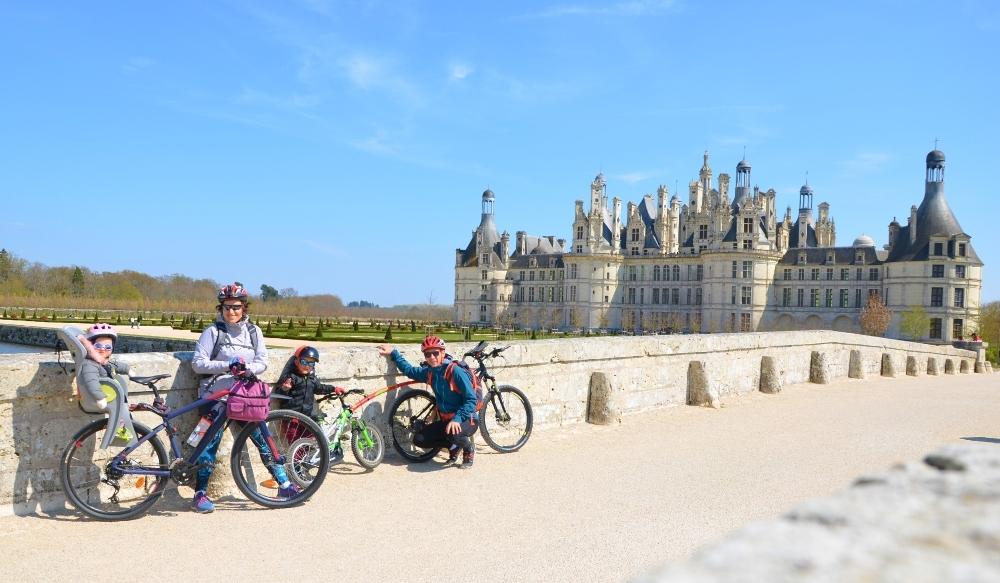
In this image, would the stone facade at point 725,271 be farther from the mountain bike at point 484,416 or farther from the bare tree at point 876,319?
the mountain bike at point 484,416

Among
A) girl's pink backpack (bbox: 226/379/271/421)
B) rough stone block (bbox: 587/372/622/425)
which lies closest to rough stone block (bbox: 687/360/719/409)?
rough stone block (bbox: 587/372/622/425)

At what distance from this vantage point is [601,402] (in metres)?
8.45

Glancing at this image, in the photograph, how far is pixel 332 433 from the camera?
561 cm

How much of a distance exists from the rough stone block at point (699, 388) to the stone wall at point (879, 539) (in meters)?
9.11

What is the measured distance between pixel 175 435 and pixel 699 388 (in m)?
7.28

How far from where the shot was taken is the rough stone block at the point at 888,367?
17.0 m

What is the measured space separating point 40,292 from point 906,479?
93.2 m

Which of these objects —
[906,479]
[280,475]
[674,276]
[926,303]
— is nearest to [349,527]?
[280,475]

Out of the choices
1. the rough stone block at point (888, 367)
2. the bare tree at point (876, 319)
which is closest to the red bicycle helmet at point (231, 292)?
the rough stone block at point (888, 367)

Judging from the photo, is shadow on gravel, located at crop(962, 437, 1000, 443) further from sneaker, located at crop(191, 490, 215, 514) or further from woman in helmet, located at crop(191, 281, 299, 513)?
sneaker, located at crop(191, 490, 215, 514)

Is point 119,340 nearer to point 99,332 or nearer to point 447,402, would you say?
point 447,402

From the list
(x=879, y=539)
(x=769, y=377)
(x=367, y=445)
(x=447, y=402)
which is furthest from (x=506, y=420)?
(x=769, y=377)

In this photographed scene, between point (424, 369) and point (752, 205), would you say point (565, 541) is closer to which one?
point (424, 369)

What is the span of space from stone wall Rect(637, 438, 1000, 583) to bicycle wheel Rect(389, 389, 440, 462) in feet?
17.4
